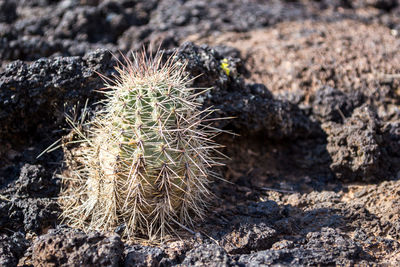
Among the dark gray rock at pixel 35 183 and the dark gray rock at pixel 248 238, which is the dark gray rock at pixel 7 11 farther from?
the dark gray rock at pixel 248 238

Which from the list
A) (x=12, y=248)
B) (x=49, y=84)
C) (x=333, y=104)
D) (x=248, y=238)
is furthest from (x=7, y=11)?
(x=248, y=238)

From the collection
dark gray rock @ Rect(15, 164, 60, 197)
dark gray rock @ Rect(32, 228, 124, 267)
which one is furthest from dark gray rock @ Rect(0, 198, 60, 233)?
dark gray rock @ Rect(32, 228, 124, 267)

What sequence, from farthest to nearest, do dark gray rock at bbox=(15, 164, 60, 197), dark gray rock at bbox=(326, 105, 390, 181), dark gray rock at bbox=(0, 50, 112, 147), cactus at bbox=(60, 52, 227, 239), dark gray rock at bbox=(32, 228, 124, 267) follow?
dark gray rock at bbox=(326, 105, 390, 181), dark gray rock at bbox=(0, 50, 112, 147), dark gray rock at bbox=(15, 164, 60, 197), cactus at bbox=(60, 52, 227, 239), dark gray rock at bbox=(32, 228, 124, 267)

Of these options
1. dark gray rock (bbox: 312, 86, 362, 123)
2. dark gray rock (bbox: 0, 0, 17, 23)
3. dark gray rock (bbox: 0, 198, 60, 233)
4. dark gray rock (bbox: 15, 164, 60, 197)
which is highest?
dark gray rock (bbox: 0, 0, 17, 23)

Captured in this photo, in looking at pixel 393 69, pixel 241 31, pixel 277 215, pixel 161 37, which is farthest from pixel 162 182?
pixel 241 31

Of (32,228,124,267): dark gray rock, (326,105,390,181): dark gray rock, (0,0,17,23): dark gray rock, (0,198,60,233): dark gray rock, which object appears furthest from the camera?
(0,0,17,23): dark gray rock

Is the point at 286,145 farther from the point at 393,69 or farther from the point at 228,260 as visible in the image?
the point at 228,260

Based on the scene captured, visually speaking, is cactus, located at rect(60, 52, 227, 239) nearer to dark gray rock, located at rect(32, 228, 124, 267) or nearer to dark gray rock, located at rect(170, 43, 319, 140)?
dark gray rock, located at rect(32, 228, 124, 267)
